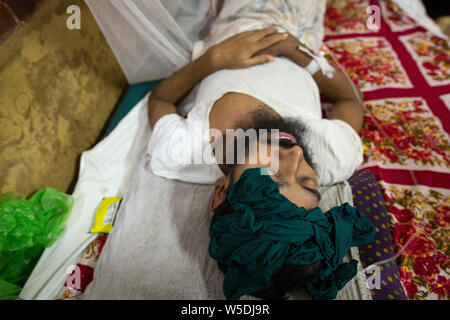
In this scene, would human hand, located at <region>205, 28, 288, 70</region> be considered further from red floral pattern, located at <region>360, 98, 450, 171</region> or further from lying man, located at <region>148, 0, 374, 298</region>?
red floral pattern, located at <region>360, 98, 450, 171</region>

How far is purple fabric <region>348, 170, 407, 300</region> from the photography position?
88 cm

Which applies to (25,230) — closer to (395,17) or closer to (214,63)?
(214,63)

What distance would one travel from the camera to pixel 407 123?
133 cm

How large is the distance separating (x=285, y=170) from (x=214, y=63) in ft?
2.02

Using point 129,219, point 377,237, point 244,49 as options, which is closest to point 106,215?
point 129,219

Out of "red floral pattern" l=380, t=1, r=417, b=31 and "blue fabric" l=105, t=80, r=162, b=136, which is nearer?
"blue fabric" l=105, t=80, r=162, b=136

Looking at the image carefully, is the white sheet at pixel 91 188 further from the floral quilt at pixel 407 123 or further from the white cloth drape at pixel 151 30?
the floral quilt at pixel 407 123

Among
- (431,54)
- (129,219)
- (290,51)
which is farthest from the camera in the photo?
(431,54)

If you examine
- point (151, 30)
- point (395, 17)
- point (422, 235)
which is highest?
point (151, 30)

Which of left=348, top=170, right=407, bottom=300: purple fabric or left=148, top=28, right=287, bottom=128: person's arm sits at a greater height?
left=148, top=28, right=287, bottom=128: person's arm

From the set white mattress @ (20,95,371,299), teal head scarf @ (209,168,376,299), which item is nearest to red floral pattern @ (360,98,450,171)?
white mattress @ (20,95,371,299)

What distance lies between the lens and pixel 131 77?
1.60 metres

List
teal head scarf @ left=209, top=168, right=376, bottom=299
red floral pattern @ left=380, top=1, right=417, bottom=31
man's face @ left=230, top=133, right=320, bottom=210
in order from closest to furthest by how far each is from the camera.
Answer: teal head scarf @ left=209, top=168, right=376, bottom=299, man's face @ left=230, top=133, right=320, bottom=210, red floral pattern @ left=380, top=1, right=417, bottom=31

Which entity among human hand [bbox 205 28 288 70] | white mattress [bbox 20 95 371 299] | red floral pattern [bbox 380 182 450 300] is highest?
human hand [bbox 205 28 288 70]
